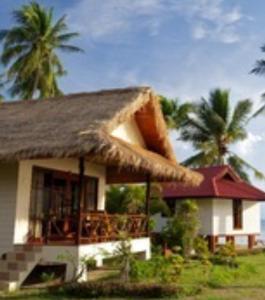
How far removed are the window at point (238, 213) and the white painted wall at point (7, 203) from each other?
45.5 feet

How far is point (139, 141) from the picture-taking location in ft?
49.2

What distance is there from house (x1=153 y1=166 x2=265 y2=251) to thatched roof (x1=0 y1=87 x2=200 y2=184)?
6770 mm

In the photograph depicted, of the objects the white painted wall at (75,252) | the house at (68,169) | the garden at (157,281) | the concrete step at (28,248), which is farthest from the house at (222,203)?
the concrete step at (28,248)

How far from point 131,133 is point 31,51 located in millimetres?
16461

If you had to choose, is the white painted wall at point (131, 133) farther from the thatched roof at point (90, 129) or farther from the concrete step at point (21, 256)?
the concrete step at point (21, 256)

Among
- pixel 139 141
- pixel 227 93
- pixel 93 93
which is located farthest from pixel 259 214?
pixel 93 93

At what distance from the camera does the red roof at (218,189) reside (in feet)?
71.3

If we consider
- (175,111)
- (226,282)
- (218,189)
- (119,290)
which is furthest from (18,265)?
(175,111)

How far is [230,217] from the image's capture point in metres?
23.1

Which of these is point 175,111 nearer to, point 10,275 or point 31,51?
point 31,51

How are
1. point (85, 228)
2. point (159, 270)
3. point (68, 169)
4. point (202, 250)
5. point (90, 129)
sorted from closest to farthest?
point (90, 129) → point (159, 270) → point (85, 228) → point (68, 169) → point (202, 250)

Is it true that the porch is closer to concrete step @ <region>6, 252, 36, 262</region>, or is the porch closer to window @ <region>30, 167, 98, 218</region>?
window @ <region>30, 167, 98, 218</region>

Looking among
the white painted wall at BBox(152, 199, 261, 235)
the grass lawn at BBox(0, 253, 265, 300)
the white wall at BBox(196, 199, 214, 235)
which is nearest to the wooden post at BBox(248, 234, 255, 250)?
the white painted wall at BBox(152, 199, 261, 235)

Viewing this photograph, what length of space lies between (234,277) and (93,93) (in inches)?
226
